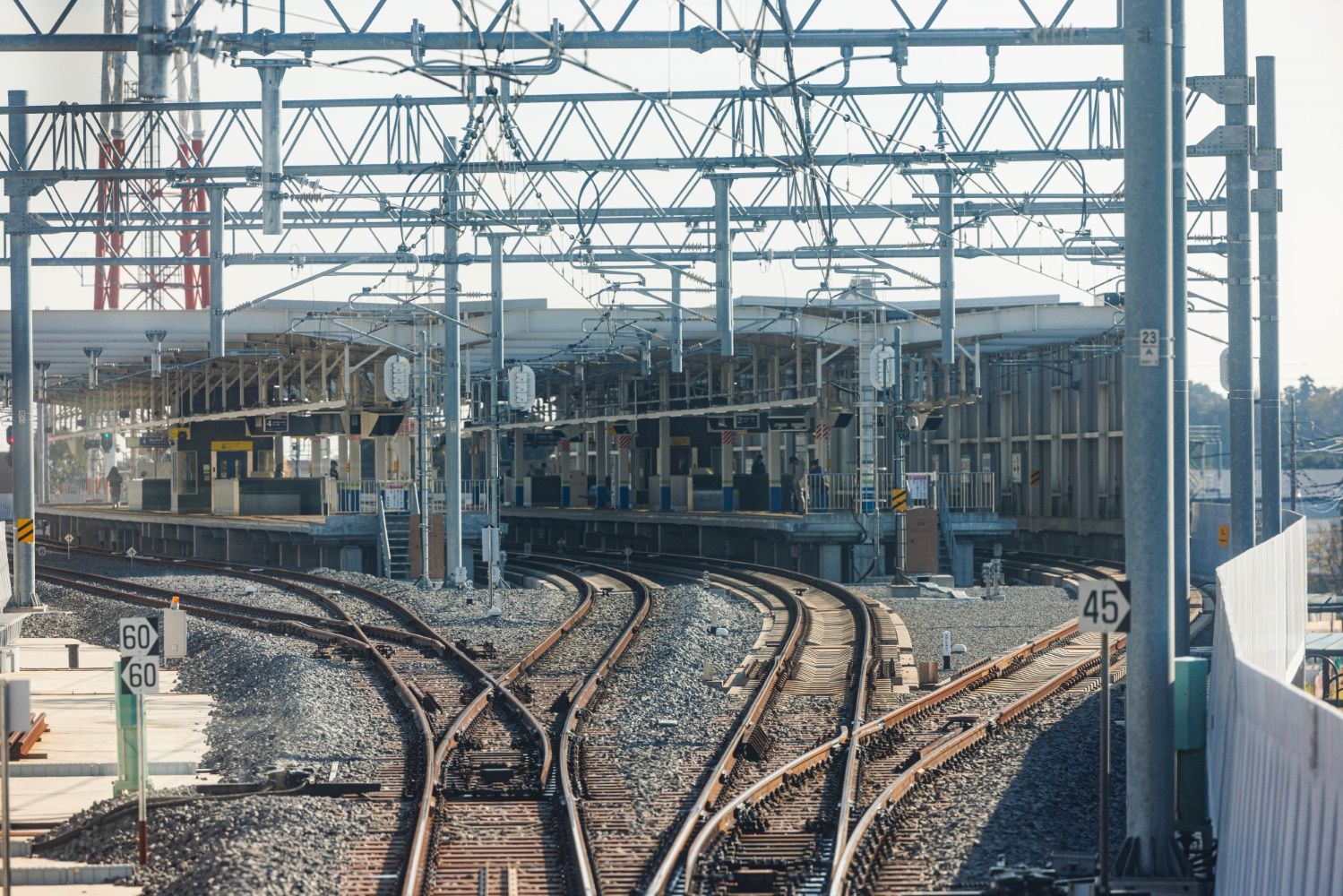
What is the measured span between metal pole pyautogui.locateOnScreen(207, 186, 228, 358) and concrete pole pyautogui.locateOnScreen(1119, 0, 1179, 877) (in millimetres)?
17548

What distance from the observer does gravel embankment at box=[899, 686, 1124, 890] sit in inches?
419

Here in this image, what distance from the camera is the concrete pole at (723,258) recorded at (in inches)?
1028

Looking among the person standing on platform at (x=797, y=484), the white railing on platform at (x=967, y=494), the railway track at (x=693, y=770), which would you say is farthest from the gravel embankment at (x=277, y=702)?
the person standing on platform at (x=797, y=484)

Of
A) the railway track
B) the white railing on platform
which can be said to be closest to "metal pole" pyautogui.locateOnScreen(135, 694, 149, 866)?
the railway track

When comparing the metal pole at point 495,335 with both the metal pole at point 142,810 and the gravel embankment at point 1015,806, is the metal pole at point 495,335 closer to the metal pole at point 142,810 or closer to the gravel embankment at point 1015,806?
the gravel embankment at point 1015,806

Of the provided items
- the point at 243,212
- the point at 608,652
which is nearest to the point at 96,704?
the point at 608,652

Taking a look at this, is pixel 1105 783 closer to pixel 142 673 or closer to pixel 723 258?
→ pixel 142 673

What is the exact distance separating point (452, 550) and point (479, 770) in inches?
699

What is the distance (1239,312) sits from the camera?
20719 mm

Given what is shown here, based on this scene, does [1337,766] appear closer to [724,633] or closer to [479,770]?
[479,770]

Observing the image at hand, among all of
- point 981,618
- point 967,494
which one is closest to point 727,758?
point 981,618

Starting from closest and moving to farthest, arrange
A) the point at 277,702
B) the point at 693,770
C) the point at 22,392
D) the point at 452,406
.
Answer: the point at 693,770
the point at 277,702
the point at 22,392
the point at 452,406

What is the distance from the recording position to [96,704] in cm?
1844

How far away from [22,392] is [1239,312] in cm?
1792
